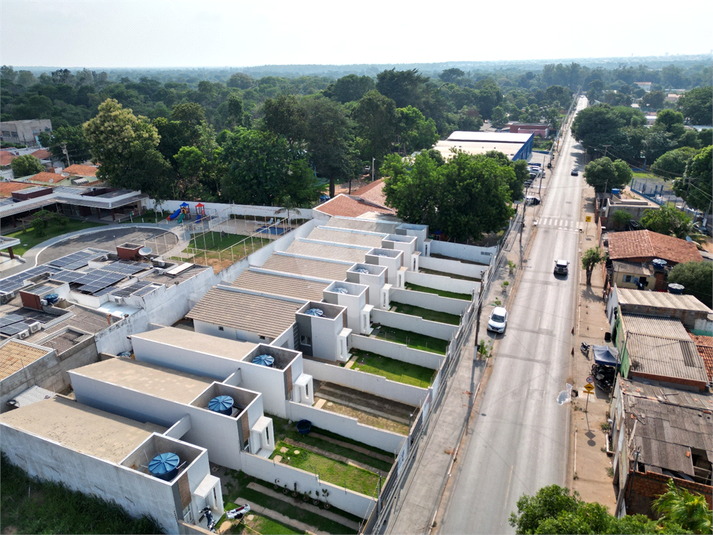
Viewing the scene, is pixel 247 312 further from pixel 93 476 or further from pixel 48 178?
pixel 48 178

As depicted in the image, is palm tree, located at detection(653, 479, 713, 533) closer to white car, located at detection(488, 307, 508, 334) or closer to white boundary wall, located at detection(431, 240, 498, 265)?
white car, located at detection(488, 307, 508, 334)

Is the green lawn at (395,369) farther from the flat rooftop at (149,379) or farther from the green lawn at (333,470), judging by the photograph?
the flat rooftop at (149,379)

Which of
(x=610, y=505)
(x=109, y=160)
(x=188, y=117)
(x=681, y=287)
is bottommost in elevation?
(x=610, y=505)

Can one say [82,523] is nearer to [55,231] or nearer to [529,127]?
[55,231]

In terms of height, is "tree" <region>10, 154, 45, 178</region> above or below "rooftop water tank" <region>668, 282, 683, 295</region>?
above

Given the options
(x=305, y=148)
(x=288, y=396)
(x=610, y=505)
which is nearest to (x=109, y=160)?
(x=305, y=148)

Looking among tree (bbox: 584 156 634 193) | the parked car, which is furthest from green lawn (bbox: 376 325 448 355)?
tree (bbox: 584 156 634 193)
